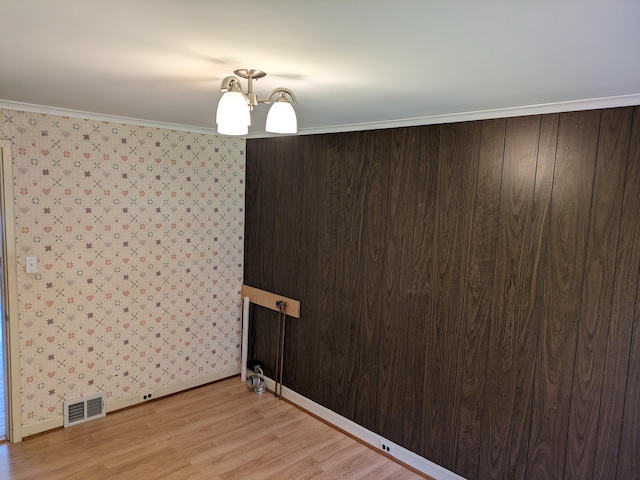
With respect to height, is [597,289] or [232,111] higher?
[232,111]

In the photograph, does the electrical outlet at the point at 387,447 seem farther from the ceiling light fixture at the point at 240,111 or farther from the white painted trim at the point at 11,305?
the white painted trim at the point at 11,305

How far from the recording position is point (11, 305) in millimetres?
2990

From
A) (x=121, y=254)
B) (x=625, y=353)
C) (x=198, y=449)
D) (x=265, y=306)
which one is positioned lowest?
(x=198, y=449)

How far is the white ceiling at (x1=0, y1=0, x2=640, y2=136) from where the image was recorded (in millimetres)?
1131

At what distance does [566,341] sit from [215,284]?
2.99 m

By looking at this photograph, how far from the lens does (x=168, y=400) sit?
3.80 metres

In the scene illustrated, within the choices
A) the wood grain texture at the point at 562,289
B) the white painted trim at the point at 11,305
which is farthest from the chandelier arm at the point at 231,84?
the white painted trim at the point at 11,305

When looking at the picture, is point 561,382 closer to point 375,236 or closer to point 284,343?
point 375,236

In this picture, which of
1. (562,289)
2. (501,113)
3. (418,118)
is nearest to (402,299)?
(562,289)

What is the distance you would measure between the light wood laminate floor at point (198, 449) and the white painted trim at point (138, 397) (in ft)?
0.18

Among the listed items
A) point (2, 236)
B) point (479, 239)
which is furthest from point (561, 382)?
point (2, 236)

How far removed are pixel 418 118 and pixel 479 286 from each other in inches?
44.1

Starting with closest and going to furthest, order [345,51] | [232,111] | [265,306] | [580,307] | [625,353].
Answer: [345,51] < [232,111] < [625,353] < [580,307] < [265,306]

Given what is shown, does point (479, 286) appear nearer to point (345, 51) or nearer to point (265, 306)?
point (345, 51)
